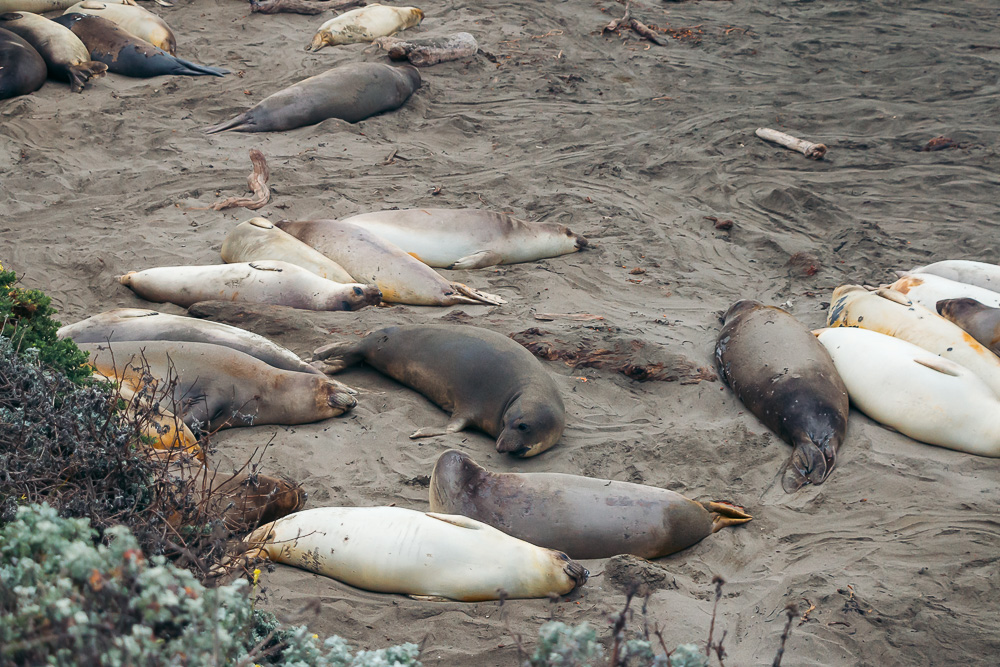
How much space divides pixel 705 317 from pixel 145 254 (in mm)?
4029

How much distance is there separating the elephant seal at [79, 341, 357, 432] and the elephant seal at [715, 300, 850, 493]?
90.9 inches

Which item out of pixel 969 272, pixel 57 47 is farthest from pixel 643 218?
pixel 57 47

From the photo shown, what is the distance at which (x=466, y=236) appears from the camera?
6.37 metres

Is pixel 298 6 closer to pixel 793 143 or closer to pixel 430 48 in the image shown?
pixel 430 48

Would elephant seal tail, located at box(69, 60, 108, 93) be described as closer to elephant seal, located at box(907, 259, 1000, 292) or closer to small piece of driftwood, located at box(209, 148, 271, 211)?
small piece of driftwood, located at box(209, 148, 271, 211)

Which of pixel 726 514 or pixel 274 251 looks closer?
pixel 726 514

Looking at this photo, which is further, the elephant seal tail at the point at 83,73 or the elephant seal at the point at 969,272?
the elephant seal tail at the point at 83,73

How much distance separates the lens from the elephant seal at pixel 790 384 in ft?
13.9

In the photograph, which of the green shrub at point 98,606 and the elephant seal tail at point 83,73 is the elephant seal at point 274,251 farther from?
the green shrub at point 98,606

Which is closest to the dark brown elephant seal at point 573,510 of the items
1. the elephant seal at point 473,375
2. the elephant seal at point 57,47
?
the elephant seal at point 473,375

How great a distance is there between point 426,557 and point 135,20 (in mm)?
8768

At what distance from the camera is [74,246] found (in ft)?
19.1

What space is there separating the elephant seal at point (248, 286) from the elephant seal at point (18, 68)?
3.79m

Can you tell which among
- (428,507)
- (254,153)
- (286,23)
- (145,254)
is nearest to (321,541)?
(428,507)
